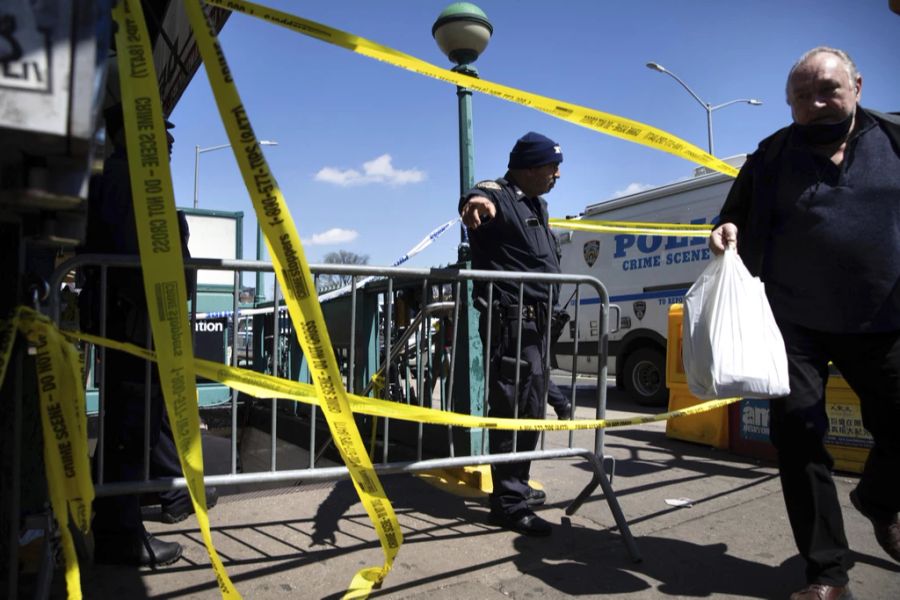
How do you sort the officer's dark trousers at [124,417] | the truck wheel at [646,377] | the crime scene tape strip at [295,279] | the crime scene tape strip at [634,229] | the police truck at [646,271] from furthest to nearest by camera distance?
the truck wheel at [646,377]
the police truck at [646,271]
the crime scene tape strip at [634,229]
the officer's dark trousers at [124,417]
the crime scene tape strip at [295,279]

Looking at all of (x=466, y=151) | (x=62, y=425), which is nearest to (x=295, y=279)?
(x=62, y=425)

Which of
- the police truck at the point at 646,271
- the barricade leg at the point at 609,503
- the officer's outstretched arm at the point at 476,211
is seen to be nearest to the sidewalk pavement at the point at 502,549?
the barricade leg at the point at 609,503

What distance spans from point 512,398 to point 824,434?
4.49 ft

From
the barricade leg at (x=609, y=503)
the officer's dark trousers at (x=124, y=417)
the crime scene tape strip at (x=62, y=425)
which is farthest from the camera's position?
the barricade leg at (x=609, y=503)

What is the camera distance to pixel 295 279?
214cm

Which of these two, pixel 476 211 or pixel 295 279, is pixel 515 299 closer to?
pixel 476 211

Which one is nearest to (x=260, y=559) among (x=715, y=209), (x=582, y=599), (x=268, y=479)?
(x=268, y=479)

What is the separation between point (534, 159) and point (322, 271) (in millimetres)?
1468

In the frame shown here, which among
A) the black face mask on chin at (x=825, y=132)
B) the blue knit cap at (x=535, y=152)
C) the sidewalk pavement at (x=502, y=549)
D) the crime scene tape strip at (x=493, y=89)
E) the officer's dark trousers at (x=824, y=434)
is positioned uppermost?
the crime scene tape strip at (x=493, y=89)

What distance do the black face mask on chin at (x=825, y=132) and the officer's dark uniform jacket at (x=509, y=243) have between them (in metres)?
1.33

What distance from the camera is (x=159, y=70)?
183 inches

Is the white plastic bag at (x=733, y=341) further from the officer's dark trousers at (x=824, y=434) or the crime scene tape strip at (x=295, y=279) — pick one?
the crime scene tape strip at (x=295, y=279)

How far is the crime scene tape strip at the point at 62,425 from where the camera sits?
1.87m

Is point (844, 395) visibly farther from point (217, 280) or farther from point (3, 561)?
point (217, 280)
